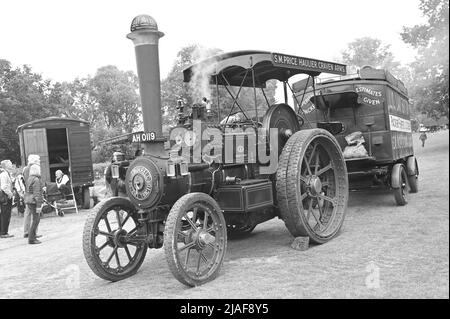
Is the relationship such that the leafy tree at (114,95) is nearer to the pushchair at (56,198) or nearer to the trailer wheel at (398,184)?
the pushchair at (56,198)

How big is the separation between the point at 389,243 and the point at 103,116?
30540mm

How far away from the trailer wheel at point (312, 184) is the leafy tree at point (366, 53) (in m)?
30.3

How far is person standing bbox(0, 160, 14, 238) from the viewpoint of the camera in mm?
7859

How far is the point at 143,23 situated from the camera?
3914mm

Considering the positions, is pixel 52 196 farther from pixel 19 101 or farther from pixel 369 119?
pixel 369 119

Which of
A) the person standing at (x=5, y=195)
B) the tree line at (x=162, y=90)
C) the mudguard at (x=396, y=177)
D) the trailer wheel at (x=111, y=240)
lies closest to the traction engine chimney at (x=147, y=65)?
the tree line at (x=162, y=90)

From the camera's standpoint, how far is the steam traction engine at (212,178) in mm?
3908

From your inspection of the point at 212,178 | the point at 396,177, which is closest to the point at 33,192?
the point at 212,178

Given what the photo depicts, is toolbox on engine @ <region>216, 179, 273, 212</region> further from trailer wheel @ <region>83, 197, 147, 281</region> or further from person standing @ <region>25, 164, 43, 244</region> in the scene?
person standing @ <region>25, 164, 43, 244</region>

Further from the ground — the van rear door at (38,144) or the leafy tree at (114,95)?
the leafy tree at (114,95)

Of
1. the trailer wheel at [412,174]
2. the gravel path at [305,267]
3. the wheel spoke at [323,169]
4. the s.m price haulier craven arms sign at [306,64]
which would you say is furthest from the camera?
the trailer wheel at [412,174]

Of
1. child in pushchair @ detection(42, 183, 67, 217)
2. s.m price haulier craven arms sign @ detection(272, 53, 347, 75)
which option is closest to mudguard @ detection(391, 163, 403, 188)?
s.m price haulier craven arms sign @ detection(272, 53, 347, 75)

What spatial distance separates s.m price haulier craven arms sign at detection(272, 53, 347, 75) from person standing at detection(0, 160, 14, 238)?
5.61 meters

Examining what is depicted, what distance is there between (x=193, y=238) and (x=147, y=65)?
5.16ft
